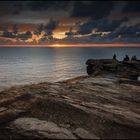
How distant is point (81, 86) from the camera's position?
30891 mm

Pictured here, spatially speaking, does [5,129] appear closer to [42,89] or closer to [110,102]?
[42,89]

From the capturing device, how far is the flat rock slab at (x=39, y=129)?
15.9 metres

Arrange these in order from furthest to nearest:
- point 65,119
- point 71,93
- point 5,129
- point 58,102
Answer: point 71,93 < point 58,102 < point 65,119 < point 5,129

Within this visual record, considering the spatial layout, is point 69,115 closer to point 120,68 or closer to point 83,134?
point 83,134

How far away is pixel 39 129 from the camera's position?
1656 centimetres

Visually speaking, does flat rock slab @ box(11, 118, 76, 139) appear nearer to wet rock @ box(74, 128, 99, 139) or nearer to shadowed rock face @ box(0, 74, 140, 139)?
shadowed rock face @ box(0, 74, 140, 139)

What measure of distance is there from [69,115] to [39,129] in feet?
12.5

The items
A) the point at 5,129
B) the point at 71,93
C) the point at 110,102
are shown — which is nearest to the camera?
the point at 5,129

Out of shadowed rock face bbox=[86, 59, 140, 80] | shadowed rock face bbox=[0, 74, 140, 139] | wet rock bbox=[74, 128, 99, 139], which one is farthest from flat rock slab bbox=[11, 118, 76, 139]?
shadowed rock face bbox=[86, 59, 140, 80]

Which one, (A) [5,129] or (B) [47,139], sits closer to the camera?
(B) [47,139]

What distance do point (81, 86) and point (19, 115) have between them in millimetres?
13294

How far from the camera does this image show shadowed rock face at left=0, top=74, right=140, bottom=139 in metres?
16.7

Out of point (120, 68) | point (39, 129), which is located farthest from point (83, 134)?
point (120, 68)

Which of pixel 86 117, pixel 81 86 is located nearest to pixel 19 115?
pixel 86 117
